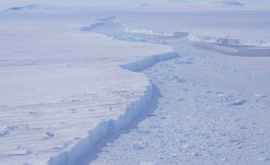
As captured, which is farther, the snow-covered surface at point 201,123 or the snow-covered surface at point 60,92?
the snow-covered surface at point 201,123

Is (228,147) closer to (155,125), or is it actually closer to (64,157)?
(155,125)

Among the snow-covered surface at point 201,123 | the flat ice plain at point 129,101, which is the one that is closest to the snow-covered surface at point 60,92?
the flat ice plain at point 129,101

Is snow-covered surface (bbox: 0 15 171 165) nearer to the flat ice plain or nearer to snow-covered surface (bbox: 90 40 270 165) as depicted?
the flat ice plain

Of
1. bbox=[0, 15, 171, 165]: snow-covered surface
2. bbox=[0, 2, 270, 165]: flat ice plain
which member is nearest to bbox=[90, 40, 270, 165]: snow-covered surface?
bbox=[0, 2, 270, 165]: flat ice plain

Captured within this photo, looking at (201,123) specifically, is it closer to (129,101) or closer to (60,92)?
(129,101)

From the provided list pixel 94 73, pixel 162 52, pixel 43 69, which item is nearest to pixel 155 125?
pixel 94 73

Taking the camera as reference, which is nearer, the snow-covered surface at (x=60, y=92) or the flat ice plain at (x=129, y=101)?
the snow-covered surface at (x=60, y=92)

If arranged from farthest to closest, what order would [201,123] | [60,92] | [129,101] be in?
[60,92], [129,101], [201,123]

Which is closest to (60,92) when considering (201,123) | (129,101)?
(129,101)

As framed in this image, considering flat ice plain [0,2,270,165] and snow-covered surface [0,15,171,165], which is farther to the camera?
flat ice plain [0,2,270,165]

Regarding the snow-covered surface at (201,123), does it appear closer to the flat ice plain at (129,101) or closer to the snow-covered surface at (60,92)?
the flat ice plain at (129,101)
